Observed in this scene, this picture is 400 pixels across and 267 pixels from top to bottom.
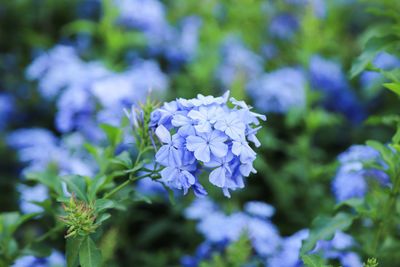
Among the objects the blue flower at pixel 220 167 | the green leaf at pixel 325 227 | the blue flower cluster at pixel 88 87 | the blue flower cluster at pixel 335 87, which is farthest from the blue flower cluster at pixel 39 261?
the blue flower cluster at pixel 335 87

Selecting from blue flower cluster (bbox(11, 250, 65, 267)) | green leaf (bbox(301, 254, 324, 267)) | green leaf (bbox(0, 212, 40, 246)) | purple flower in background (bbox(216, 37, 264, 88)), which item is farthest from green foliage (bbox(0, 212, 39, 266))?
purple flower in background (bbox(216, 37, 264, 88))

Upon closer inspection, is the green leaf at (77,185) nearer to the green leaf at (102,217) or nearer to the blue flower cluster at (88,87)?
the green leaf at (102,217)

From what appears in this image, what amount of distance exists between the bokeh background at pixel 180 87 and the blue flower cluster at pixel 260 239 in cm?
24

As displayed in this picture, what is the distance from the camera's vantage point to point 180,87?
3.48 metres

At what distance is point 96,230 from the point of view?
152cm

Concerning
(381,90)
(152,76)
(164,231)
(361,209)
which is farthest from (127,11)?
(361,209)

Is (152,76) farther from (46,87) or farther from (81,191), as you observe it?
(81,191)

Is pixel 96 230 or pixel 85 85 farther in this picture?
pixel 85 85

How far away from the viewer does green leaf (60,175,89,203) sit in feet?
5.26

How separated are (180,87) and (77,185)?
198cm

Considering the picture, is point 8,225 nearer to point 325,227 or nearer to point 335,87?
point 325,227

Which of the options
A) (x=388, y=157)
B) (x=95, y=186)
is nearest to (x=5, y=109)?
(x=95, y=186)

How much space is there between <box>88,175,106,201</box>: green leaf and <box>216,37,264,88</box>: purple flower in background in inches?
75.9

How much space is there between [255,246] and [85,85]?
168 cm
